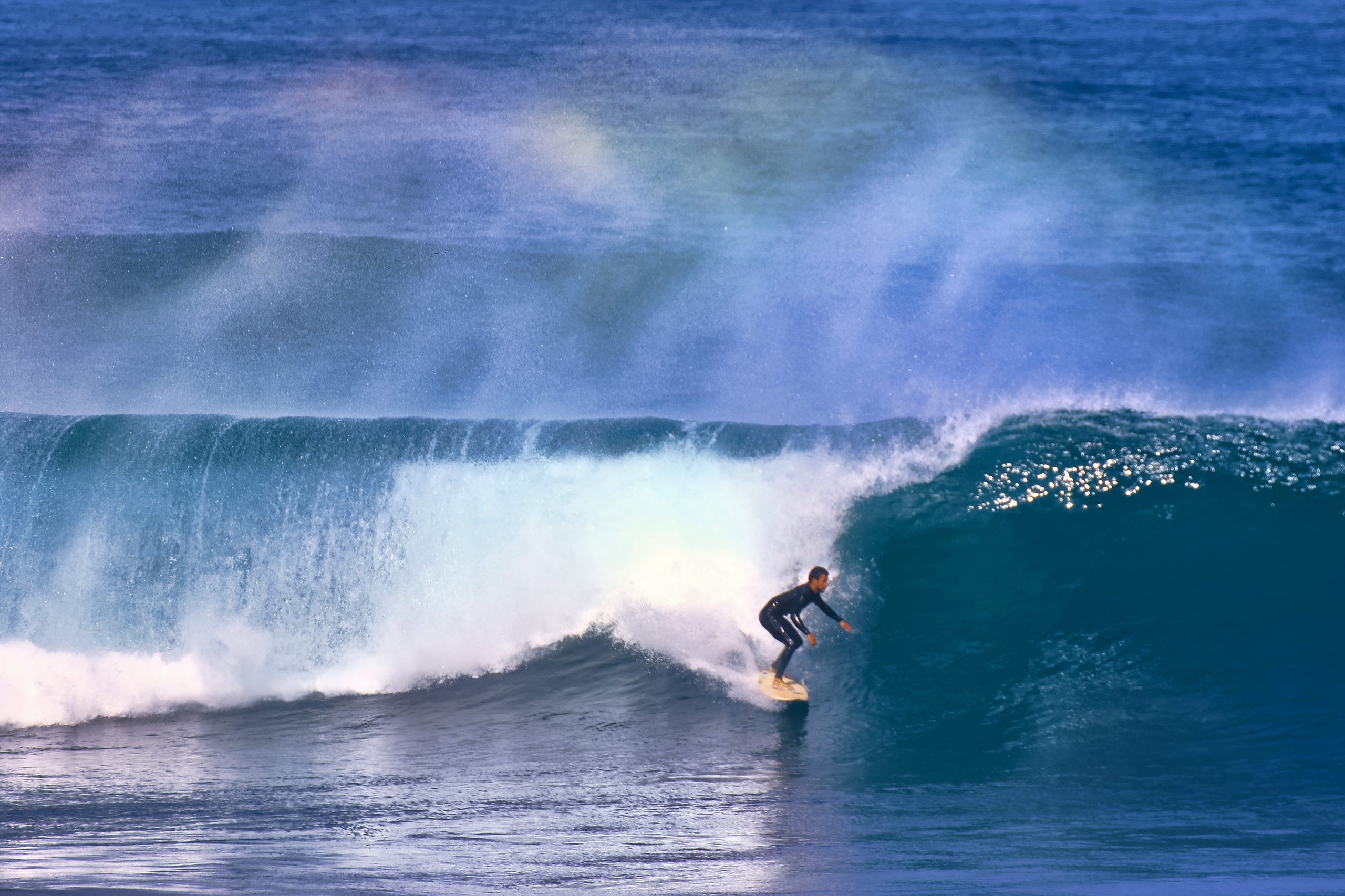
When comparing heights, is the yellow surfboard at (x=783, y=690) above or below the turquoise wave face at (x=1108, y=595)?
below

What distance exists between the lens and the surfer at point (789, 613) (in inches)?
372

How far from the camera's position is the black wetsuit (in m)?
9.48

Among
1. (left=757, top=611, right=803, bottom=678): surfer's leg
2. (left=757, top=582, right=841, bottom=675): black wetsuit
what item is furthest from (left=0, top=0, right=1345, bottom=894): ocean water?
(left=757, top=582, right=841, bottom=675): black wetsuit

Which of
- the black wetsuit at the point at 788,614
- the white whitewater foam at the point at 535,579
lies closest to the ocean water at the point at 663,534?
the white whitewater foam at the point at 535,579

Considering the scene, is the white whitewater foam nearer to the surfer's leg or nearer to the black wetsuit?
the surfer's leg

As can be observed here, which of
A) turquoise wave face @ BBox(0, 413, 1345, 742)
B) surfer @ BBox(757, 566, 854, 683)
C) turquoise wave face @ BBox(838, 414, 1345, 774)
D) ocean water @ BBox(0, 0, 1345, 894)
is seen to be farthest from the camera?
turquoise wave face @ BBox(0, 413, 1345, 742)

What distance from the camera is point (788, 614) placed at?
31.3 feet

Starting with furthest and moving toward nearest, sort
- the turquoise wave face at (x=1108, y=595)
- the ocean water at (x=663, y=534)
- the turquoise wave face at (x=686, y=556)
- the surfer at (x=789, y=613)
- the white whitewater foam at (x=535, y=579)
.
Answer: the white whitewater foam at (x=535, y=579)
the turquoise wave face at (x=686, y=556)
the surfer at (x=789, y=613)
the turquoise wave face at (x=1108, y=595)
the ocean water at (x=663, y=534)

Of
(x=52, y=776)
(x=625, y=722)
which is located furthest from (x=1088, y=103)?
(x=52, y=776)

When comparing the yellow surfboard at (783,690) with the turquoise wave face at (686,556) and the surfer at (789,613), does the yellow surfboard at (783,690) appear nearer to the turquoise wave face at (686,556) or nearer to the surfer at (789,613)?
the surfer at (789,613)

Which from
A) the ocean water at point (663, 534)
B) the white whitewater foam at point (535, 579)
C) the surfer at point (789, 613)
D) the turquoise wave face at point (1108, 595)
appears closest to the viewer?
the ocean water at point (663, 534)

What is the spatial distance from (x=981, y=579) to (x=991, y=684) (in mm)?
1558

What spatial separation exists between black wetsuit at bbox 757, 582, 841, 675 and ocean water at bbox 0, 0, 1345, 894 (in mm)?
507

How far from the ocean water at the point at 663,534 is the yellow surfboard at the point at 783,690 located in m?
0.11
